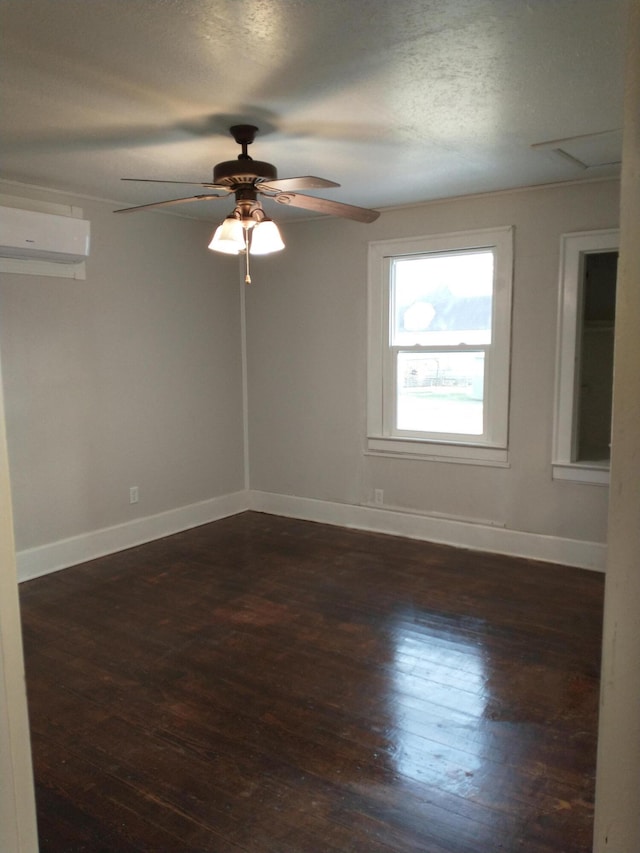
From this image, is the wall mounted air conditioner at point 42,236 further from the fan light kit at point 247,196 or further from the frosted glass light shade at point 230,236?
the frosted glass light shade at point 230,236

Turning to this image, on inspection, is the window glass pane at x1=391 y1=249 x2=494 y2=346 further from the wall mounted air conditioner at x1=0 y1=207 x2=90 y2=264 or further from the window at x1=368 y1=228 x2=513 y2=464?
the wall mounted air conditioner at x1=0 y1=207 x2=90 y2=264

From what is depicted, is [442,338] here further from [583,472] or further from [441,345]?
[583,472]

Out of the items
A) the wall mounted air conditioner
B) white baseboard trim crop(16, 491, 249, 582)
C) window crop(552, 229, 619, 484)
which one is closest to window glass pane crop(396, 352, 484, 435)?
window crop(552, 229, 619, 484)

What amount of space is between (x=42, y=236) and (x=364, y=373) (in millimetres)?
2445

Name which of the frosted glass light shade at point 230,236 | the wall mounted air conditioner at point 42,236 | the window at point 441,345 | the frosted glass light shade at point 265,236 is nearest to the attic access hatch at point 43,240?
the wall mounted air conditioner at point 42,236

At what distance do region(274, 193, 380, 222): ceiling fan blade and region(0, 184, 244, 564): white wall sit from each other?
1.87m

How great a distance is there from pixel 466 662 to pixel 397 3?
2639 mm

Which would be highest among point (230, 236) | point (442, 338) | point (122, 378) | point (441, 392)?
point (230, 236)

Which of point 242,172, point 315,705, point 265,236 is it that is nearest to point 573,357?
point 265,236

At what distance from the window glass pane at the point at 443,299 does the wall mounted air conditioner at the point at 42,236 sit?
7.30 feet

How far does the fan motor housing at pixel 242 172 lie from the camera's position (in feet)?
8.68

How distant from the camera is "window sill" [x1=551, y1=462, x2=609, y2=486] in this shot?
3947mm

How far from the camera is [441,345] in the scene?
14.8 ft

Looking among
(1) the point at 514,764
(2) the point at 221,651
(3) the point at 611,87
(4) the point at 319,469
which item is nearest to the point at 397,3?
(3) the point at 611,87
